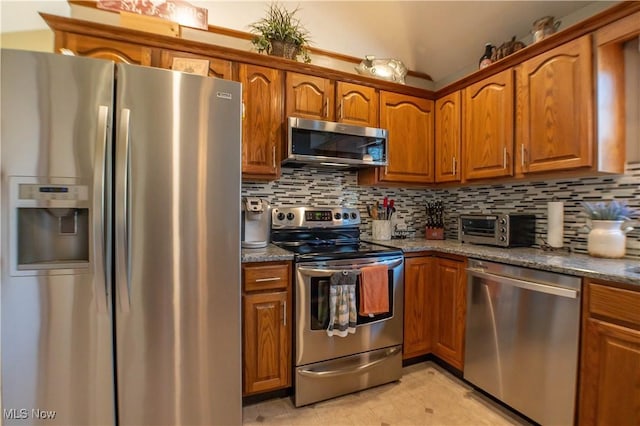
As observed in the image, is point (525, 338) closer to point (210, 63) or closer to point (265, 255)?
point (265, 255)

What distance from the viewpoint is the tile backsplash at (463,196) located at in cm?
172

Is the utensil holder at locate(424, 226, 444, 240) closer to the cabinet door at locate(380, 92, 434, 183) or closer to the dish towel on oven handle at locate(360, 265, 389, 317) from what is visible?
the cabinet door at locate(380, 92, 434, 183)

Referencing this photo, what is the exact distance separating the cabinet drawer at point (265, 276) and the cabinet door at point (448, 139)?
1575 millimetres

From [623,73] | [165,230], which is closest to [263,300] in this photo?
[165,230]

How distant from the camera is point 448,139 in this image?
242 centimetres

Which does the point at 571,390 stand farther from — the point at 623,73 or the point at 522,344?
the point at 623,73

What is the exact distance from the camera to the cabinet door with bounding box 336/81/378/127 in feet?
7.17

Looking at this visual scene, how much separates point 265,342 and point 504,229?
5.57 feet

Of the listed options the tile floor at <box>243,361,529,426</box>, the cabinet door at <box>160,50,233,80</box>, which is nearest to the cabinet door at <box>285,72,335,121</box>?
the cabinet door at <box>160,50,233,80</box>

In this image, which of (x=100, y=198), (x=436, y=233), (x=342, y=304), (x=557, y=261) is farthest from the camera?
(x=436, y=233)

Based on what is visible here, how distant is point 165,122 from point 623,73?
2.46 meters

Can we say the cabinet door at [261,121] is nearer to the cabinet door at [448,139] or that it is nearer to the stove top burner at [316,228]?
the stove top burner at [316,228]

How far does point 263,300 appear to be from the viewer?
65.6 inches
